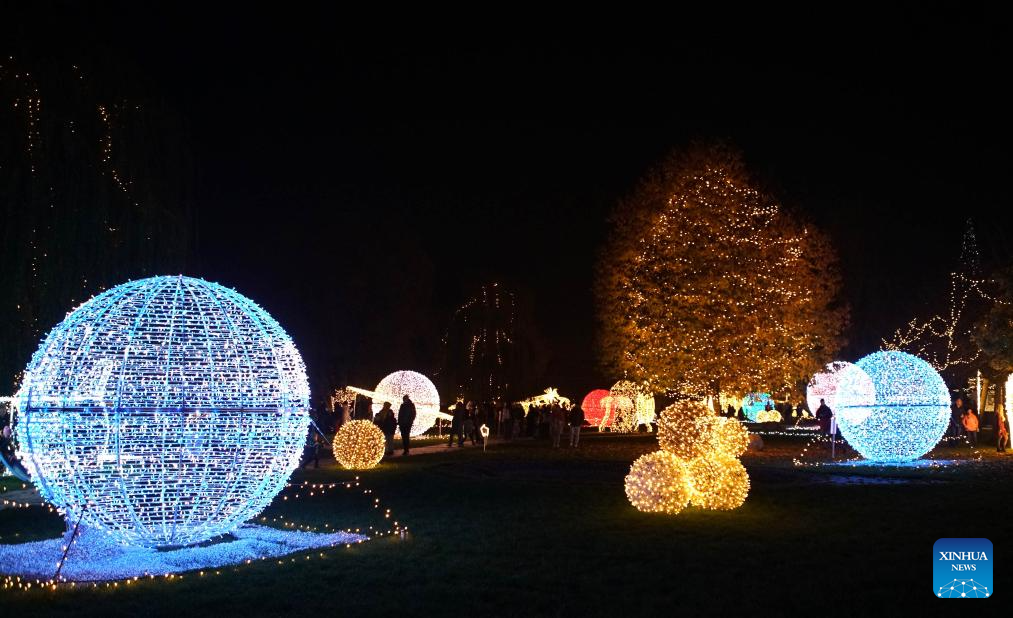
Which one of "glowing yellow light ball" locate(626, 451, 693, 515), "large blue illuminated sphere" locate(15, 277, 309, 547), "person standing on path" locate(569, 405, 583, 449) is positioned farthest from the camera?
"person standing on path" locate(569, 405, 583, 449)

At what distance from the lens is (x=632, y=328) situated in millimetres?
31062

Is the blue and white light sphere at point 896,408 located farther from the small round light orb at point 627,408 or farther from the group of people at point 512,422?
the small round light orb at point 627,408

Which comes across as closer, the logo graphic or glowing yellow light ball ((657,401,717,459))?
the logo graphic

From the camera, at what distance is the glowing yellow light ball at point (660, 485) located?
13648 mm

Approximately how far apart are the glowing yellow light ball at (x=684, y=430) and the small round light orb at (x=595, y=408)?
37709 millimetres

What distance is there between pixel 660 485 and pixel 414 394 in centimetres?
2257

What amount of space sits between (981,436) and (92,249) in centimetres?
3240

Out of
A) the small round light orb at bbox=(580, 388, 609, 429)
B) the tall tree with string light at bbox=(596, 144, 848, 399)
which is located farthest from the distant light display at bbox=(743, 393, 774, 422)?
the tall tree with string light at bbox=(596, 144, 848, 399)

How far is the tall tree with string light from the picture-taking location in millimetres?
30344

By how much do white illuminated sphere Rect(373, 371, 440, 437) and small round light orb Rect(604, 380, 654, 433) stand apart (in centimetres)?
1557

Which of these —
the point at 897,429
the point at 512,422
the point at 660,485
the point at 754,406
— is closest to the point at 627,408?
the point at 512,422

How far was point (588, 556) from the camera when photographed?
10375 mm

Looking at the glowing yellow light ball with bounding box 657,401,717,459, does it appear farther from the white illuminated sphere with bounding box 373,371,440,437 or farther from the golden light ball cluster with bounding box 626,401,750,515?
the white illuminated sphere with bounding box 373,371,440,437

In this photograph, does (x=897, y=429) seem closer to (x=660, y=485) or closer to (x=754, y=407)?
(x=660, y=485)
